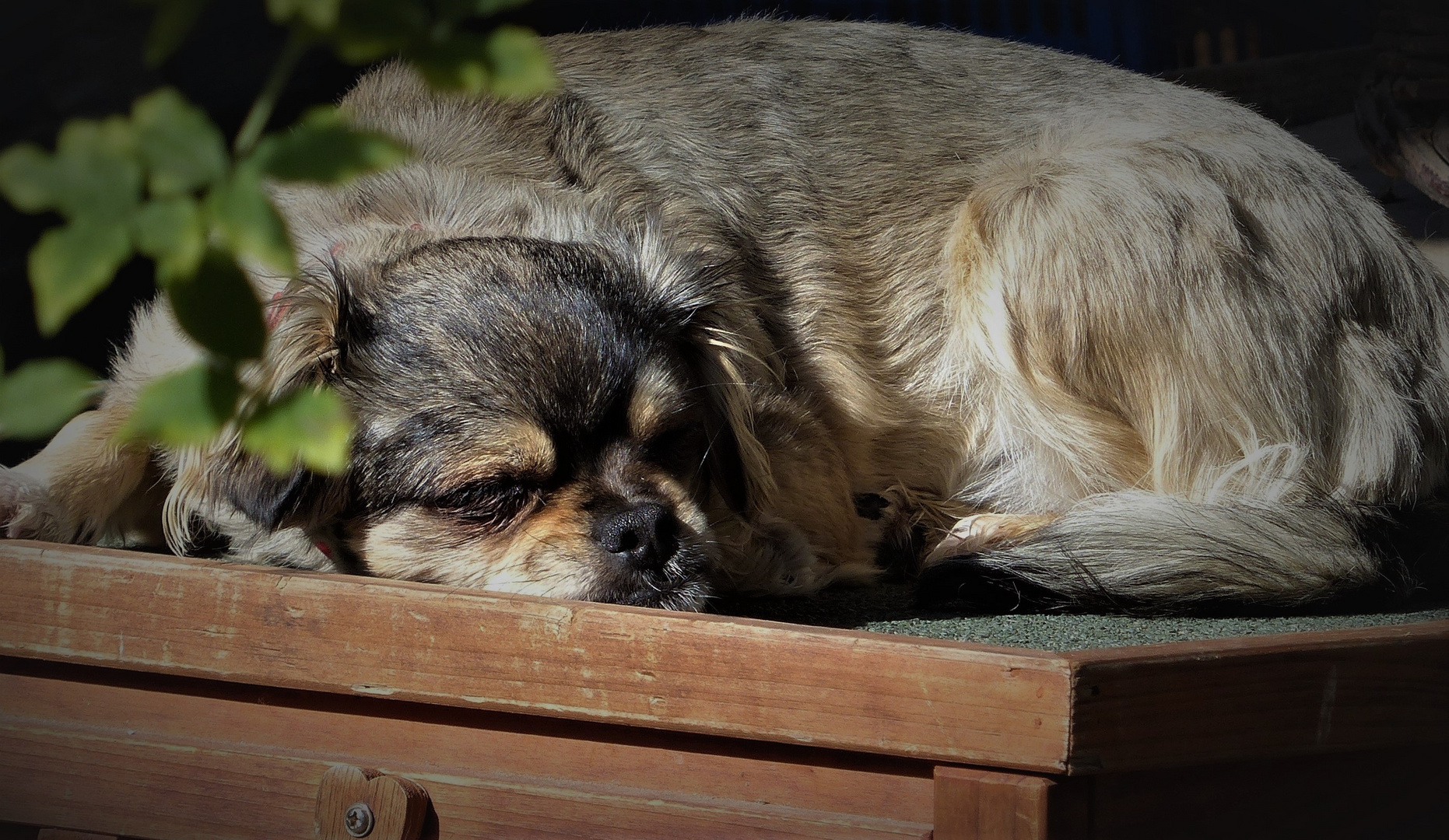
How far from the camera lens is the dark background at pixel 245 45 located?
3.11m

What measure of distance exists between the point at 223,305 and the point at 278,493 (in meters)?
1.56

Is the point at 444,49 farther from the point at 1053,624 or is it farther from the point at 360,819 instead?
the point at 1053,624

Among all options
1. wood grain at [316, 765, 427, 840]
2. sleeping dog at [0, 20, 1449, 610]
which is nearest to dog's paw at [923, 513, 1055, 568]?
sleeping dog at [0, 20, 1449, 610]

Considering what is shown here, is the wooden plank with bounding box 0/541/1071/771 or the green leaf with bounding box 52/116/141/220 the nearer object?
the green leaf with bounding box 52/116/141/220

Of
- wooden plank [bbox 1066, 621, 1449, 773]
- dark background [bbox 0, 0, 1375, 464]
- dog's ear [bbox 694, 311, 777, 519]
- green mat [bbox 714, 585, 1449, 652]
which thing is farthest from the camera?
dark background [bbox 0, 0, 1375, 464]

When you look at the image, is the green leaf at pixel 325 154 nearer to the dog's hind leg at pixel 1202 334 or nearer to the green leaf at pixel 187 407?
the green leaf at pixel 187 407

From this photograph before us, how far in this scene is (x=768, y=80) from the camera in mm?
3141

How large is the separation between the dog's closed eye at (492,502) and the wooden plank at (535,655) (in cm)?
26

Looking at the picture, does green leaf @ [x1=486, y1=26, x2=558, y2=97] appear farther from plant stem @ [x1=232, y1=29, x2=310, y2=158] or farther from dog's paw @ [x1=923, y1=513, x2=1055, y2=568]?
dog's paw @ [x1=923, y1=513, x2=1055, y2=568]

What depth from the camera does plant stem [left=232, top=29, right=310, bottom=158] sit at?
535 millimetres

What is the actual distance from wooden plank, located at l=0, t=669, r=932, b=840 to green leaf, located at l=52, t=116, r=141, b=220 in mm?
1407

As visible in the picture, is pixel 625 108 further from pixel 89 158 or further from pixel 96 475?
pixel 89 158

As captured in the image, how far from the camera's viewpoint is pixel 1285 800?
68.6 inches

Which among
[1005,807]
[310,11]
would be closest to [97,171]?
[310,11]
